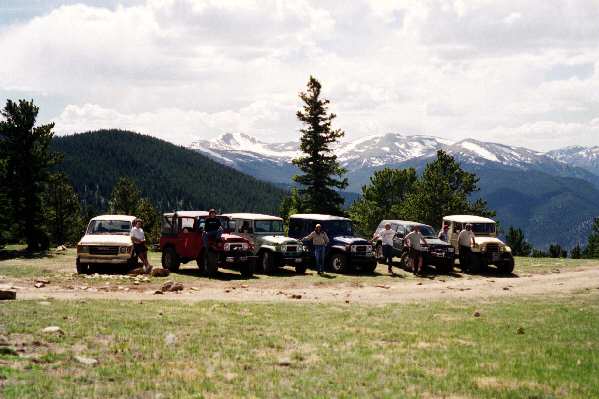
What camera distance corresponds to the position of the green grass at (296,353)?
716 centimetres

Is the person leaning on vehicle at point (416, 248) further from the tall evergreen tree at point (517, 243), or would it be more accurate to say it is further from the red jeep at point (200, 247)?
the tall evergreen tree at point (517, 243)

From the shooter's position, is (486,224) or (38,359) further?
(486,224)

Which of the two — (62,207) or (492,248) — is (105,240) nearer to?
(492,248)

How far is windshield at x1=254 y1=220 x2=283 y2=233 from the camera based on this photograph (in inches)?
957

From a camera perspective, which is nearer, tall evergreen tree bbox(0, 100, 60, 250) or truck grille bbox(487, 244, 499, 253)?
truck grille bbox(487, 244, 499, 253)

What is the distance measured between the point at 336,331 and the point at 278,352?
2167 mm

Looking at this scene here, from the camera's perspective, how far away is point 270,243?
23.5m

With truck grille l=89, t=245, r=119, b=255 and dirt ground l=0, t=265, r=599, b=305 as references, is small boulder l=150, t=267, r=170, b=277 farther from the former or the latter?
truck grille l=89, t=245, r=119, b=255

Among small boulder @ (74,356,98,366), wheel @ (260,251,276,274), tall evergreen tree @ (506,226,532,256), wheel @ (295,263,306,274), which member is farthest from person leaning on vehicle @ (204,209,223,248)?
tall evergreen tree @ (506,226,532,256)

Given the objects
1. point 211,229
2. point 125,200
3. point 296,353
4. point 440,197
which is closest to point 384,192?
point 440,197

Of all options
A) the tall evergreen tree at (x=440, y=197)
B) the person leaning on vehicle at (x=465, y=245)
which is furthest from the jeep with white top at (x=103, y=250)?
the tall evergreen tree at (x=440, y=197)

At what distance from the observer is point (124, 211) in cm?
7181

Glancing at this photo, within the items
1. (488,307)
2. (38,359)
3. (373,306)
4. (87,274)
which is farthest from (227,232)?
(38,359)

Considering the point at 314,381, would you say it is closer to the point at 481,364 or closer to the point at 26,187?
the point at 481,364
